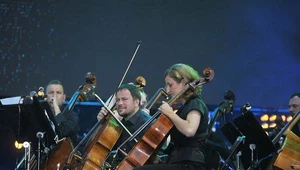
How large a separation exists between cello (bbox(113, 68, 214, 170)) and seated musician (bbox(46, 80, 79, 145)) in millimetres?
1095

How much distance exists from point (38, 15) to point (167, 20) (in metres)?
1.88

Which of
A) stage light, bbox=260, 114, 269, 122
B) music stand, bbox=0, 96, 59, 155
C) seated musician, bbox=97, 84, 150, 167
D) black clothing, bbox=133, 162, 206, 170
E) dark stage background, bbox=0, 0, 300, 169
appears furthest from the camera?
stage light, bbox=260, 114, 269, 122

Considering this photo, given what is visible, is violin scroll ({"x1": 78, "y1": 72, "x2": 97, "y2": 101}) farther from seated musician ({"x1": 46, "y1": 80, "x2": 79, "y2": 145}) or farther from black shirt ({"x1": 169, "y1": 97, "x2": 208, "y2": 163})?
black shirt ({"x1": 169, "y1": 97, "x2": 208, "y2": 163})

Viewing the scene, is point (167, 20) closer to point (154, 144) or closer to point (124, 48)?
point (124, 48)

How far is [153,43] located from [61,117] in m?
2.57

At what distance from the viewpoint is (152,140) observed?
14.4 feet

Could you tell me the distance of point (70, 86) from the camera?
752 centimetres

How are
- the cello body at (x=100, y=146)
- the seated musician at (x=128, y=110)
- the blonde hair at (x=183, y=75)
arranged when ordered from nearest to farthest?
the blonde hair at (x=183, y=75), the cello body at (x=100, y=146), the seated musician at (x=128, y=110)

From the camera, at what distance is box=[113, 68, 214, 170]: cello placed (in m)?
4.36

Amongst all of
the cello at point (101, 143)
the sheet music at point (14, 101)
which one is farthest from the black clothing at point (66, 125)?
the sheet music at point (14, 101)

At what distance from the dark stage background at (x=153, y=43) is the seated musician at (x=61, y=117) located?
1.42 metres

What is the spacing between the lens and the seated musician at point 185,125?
429cm

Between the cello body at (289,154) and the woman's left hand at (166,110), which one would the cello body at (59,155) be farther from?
the cello body at (289,154)

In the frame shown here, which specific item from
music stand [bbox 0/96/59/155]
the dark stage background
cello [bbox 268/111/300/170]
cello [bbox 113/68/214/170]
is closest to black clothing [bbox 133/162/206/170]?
cello [bbox 113/68/214/170]
